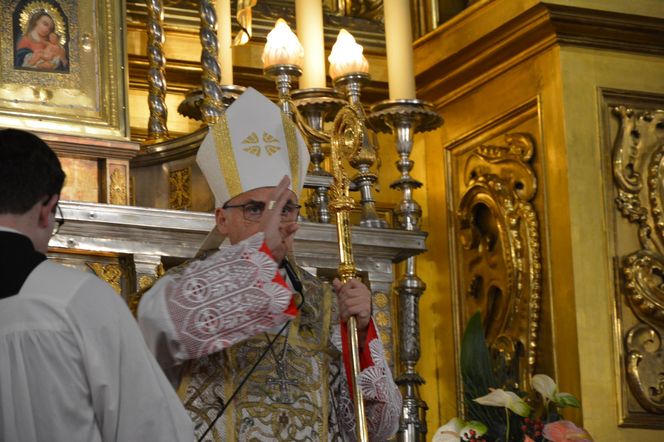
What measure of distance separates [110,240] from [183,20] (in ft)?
4.75

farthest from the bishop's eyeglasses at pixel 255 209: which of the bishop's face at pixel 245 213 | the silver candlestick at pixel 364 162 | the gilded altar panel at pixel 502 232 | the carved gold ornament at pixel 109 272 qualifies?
the gilded altar panel at pixel 502 232

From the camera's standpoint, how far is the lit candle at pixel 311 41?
495cm

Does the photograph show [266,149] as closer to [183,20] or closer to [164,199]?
[164,199]

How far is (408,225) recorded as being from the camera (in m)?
4.87

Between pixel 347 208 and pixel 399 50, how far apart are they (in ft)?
4.43

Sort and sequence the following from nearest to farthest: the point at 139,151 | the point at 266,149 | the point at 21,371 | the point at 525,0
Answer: the point at 21,371, the point at 266,149, the point at 139,151, the point at 525,0

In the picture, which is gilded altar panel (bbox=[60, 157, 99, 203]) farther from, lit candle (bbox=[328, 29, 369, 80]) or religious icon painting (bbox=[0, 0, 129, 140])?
lit candle (bbox=[328, 29, 369, 80])

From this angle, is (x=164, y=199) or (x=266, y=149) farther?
(x=164, y=199)

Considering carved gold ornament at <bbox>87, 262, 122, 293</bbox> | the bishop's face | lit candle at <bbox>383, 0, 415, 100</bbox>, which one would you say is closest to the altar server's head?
the bishop's face

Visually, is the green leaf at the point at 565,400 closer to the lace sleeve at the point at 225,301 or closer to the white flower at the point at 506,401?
the white flower at the point at 506,401

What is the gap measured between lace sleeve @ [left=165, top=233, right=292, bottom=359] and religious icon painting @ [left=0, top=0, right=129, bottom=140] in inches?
54.7

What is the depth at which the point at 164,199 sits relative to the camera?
15.4ft

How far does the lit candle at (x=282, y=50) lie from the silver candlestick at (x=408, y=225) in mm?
314

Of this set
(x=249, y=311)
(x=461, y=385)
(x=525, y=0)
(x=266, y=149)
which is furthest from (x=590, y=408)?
(x=249, y=311)
